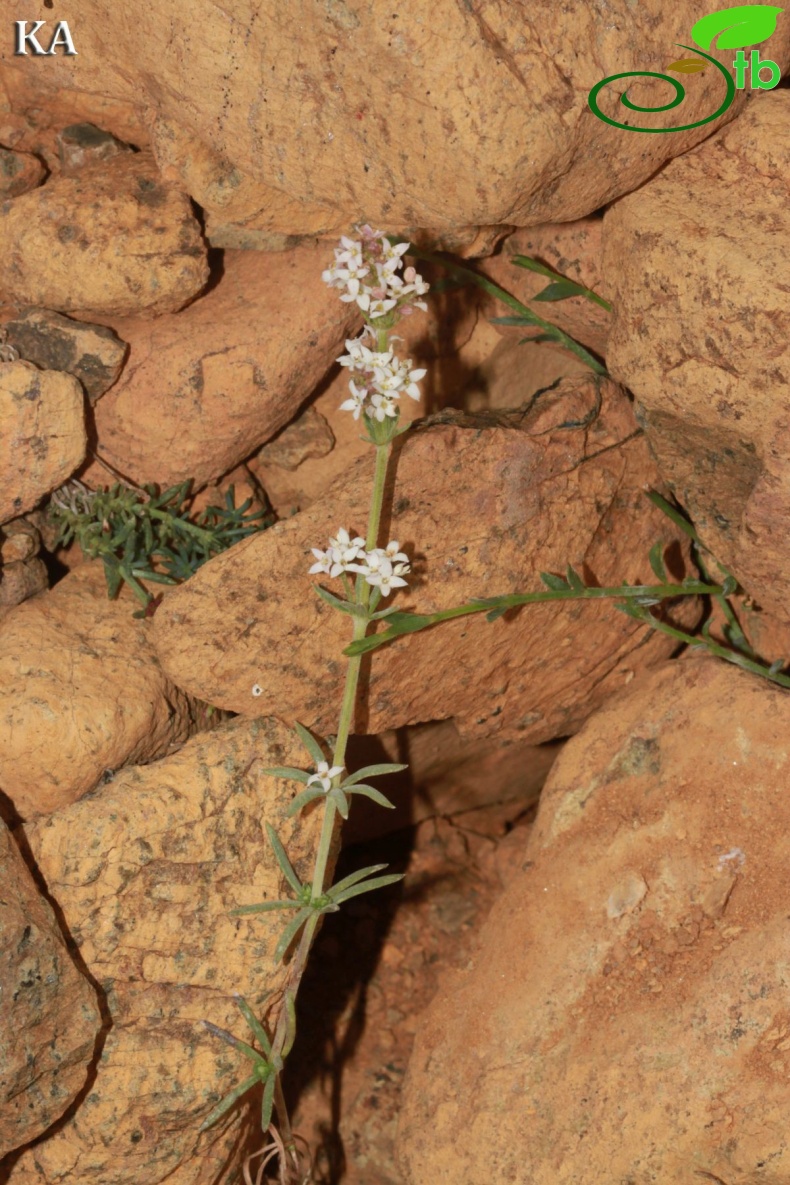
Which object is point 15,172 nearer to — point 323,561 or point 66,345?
point 66,345

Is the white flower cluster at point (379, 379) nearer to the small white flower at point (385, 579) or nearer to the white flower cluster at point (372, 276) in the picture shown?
the white flower cluster at point (372, 276)

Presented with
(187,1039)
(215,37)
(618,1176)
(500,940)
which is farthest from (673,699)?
(215,37)

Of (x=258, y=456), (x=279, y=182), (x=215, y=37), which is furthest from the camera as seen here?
(x=258, y=456)

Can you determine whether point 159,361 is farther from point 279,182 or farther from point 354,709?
point 354,709

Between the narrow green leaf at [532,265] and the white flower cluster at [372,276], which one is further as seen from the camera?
the narrow green leaf at [532,265]

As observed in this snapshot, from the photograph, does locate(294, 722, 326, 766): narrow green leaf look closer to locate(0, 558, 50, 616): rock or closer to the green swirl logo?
locate(0, 558, 50, 616): rock

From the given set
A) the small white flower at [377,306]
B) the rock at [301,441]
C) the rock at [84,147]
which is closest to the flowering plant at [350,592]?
the small white flower at [377,306]
